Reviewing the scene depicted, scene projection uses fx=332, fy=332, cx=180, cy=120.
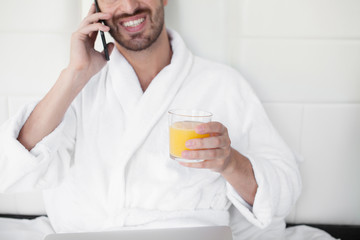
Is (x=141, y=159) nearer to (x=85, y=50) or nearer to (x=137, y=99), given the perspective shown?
(x=137, y=99)

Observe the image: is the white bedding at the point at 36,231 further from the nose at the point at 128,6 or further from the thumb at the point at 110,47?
the nose at the point at 128,6

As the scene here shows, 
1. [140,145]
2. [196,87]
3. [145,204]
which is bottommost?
[145,204]

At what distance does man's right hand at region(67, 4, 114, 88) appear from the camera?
1171 millimetres

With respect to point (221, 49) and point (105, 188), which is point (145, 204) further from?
point (221, 49)

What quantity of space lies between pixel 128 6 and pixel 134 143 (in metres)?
0.51

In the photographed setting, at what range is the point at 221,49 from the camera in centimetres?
141

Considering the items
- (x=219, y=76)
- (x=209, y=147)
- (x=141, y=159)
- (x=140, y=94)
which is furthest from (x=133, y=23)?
(x=209, y=147)

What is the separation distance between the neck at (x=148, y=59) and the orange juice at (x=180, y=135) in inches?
18.3

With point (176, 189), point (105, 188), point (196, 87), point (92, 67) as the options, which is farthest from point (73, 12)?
point (176, 189)

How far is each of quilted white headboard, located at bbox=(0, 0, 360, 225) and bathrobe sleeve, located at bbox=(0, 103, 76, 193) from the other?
0.30m

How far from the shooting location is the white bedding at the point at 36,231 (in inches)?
50.9

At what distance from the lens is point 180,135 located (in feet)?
2.89

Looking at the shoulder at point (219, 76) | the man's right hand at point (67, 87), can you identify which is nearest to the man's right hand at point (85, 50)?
the man's right hand at point (67, 87)

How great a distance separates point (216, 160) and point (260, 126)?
39 centimetres
